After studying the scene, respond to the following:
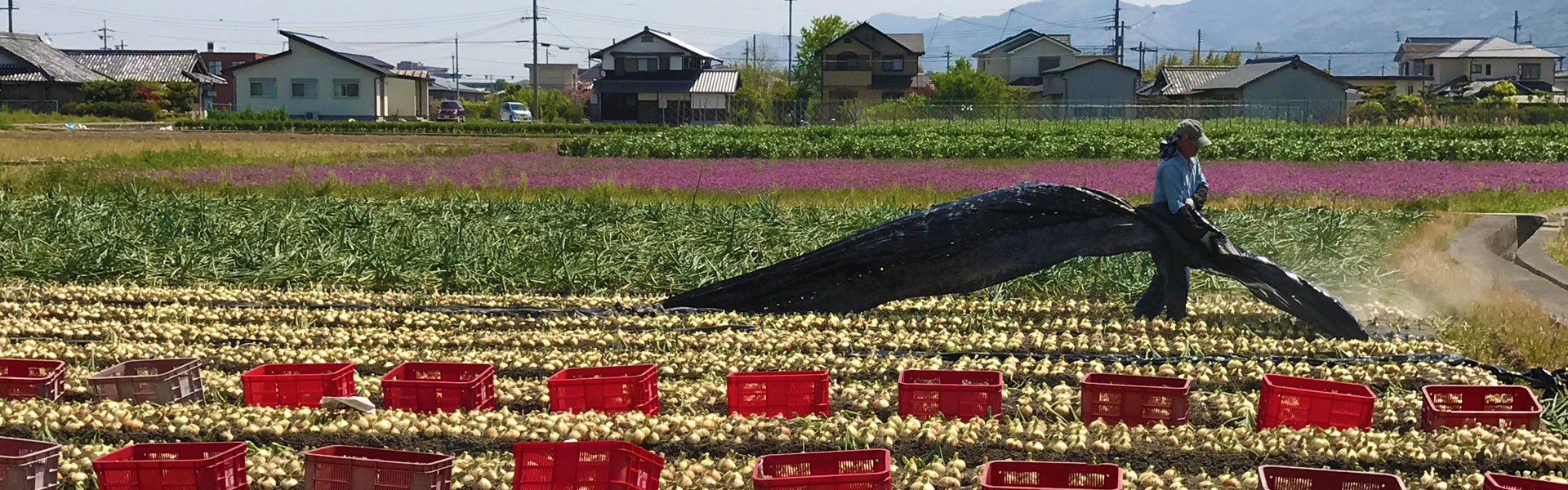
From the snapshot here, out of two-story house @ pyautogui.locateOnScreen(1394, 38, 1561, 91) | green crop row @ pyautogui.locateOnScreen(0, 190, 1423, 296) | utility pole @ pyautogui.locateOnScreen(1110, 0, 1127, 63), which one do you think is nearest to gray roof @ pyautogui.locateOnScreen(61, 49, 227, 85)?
utility pole @ pyautogui.locateOnScreen(1110, 0, 1127, 63)

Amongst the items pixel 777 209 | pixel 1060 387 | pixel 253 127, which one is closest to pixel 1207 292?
pixel 1060 387

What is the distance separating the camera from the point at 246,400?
5.30 metres

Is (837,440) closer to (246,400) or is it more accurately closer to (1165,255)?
(246,400)

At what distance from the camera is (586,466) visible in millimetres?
4055

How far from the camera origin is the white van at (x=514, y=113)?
63.0m

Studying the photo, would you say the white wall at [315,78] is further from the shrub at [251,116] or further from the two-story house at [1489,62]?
the two-story house at [1489,62]

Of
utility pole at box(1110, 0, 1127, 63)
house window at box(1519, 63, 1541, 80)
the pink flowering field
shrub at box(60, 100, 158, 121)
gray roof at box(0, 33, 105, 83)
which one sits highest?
utility pole at box(1110, 0, 1127, 63)

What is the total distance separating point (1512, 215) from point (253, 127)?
134 feet

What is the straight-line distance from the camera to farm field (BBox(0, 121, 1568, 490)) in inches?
181

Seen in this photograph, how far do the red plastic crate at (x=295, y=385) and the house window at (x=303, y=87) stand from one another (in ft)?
188

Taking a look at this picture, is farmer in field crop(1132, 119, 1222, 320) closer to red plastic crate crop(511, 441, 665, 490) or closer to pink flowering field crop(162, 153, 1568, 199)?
red plastic crate crop(511, 441, 665, 490)

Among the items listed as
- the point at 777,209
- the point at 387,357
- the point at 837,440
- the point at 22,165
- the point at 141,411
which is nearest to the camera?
the point at 837,440

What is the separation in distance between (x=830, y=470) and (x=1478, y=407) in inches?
108

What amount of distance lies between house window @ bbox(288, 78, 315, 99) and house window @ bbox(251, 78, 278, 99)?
938 millimetres
